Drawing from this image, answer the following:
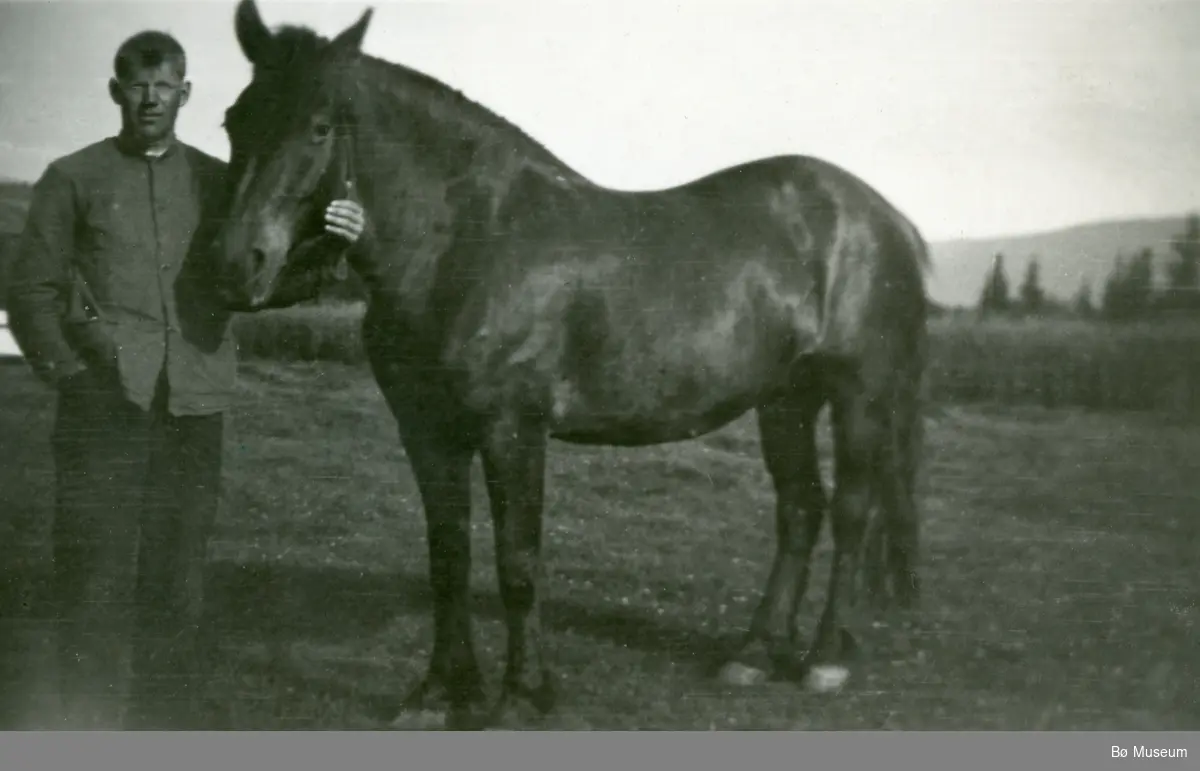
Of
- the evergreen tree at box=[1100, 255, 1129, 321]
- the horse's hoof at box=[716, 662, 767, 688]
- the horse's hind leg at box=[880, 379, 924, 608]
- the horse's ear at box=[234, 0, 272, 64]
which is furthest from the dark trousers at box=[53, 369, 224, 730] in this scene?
the evergreen tree at box=[1100, 255, 1129, 321]

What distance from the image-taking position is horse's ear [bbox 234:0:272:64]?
360 centimetres

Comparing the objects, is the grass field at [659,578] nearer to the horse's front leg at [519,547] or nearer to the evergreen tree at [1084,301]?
the horse's front leg at [519,547]

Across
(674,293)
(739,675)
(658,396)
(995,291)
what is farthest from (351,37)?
(739,675)

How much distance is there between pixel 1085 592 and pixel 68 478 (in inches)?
142

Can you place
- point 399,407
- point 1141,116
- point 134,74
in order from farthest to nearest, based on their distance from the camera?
point 1141,116, point 134,74, point 399,407

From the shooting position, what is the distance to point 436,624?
3.70m

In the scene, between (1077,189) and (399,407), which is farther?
(1077,189)

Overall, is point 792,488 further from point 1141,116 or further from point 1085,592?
point 1141,116

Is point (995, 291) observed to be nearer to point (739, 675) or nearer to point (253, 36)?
point (739, 675)

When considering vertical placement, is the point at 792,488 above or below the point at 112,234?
below

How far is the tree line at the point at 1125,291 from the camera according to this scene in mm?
3963

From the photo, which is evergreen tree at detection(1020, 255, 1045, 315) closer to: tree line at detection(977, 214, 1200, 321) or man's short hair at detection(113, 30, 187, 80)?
tree line at detection(977, 214, 1200, 321)

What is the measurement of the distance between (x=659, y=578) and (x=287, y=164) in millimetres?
1854

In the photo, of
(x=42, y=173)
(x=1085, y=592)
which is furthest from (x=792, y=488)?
(x=42, y=173)
